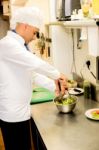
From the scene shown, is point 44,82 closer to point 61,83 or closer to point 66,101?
point 66,101

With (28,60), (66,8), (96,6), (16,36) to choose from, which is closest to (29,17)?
(16,36)

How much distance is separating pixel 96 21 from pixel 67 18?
0.73 meters

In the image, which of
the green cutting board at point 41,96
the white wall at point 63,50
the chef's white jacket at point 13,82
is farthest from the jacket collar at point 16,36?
the white wall at point 63,50

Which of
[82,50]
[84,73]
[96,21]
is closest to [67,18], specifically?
[82,50]

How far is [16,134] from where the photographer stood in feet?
5.71

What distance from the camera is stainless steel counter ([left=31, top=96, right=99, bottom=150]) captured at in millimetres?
1355

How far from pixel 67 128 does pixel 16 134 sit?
395 millimetres

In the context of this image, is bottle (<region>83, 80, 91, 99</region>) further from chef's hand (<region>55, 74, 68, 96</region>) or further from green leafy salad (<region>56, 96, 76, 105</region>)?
chef's hand (<region>55, 74, 68, 96</region>)

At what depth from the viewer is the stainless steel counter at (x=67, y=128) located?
53.3 inches

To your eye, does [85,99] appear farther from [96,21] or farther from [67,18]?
[96,21]

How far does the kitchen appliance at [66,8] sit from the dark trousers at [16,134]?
1.01m

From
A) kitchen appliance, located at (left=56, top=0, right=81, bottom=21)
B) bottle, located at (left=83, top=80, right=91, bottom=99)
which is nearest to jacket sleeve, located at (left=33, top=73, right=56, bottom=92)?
bottle, located at (left=83, top=80, right=91, bottom=99)

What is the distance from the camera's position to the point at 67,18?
2.19 meters

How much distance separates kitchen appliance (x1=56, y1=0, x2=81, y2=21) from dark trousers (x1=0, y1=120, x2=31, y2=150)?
1013mm
